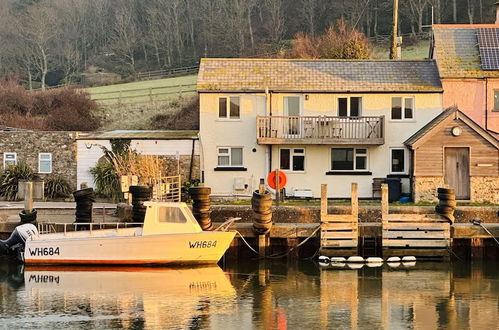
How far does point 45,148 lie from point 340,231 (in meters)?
18.2

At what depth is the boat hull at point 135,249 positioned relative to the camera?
1150 inches

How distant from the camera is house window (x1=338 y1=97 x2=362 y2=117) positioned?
42188 mm

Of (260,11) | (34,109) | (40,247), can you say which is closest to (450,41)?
(40,247)

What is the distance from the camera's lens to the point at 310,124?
41281mm

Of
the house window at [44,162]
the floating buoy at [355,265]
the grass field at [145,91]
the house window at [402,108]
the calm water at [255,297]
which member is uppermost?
the grass field at [145,91]

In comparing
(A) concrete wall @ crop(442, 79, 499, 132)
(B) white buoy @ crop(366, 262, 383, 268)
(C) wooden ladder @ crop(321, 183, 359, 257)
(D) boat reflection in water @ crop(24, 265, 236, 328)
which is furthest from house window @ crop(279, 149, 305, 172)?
(D) boat reflection in water @ crop(24, 265, 236, 328)

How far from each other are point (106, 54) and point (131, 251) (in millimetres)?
69309

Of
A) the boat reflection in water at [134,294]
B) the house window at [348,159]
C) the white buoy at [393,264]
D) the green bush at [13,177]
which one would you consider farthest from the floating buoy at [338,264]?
the green bush at [13,177]

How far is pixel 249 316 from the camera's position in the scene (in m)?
23.6

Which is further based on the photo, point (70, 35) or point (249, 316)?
point (70, 35)

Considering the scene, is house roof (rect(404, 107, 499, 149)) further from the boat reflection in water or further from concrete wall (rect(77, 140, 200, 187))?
the boat reflection in water

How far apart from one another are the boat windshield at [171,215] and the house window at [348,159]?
13.8 meters

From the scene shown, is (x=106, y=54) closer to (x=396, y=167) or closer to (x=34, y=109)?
(x=34, y=109)

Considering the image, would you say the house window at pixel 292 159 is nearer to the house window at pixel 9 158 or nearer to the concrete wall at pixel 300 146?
the concrete wall at pixel 300 146
